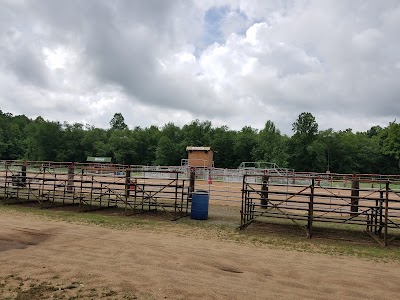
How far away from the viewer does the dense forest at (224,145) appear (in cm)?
7688

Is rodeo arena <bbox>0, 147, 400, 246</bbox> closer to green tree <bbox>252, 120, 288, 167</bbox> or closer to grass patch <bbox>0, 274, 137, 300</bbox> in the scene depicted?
grass patch <bbox>0, 274, 137, 300</bbox>

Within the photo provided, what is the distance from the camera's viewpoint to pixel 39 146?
3595 inches

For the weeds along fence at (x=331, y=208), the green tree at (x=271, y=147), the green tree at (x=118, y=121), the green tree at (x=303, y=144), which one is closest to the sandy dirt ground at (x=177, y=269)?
the weeds along fence at (x=331, y=208)

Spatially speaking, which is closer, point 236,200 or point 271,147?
point 236,200

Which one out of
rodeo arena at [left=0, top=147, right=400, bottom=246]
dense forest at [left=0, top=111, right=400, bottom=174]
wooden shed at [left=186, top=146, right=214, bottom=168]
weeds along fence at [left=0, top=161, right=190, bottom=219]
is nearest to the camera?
rodeo arena at [left=0, top=147, right=400, bottom=246]

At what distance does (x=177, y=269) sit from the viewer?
6.86m

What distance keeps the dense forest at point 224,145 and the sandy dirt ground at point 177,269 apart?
6225 centimetres

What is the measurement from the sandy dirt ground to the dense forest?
62.3 metres

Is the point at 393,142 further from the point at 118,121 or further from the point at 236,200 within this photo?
the point at 118,121

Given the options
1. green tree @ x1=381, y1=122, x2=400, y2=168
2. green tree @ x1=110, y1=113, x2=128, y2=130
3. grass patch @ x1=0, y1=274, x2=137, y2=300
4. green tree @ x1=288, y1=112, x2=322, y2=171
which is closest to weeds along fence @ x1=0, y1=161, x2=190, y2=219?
grass patch @ x1=0, y1=274, x2=137, y2=300

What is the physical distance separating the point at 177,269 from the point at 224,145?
257 ft

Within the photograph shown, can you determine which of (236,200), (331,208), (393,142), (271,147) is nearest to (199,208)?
(331,208)

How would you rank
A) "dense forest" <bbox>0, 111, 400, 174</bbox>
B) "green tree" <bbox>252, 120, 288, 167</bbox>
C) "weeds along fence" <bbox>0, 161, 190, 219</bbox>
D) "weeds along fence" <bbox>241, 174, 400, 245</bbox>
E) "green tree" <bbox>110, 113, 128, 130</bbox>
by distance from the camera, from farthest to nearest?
1. "green tree" <bbox>110, 113, 128, 130</bbox>
2. "dense forest" <bbox>0, 111, 400, 174</bbox>
3. "green tree" <bbox>252, 120, 288, 167</bbox>
4. "weeds along fence" <bbox>0, 161, 190, 219</bbox>
5. "weeds along fence" <bbox>241, 174, 400, 245</bbox>

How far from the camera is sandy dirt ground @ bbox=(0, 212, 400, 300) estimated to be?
5.79 m
